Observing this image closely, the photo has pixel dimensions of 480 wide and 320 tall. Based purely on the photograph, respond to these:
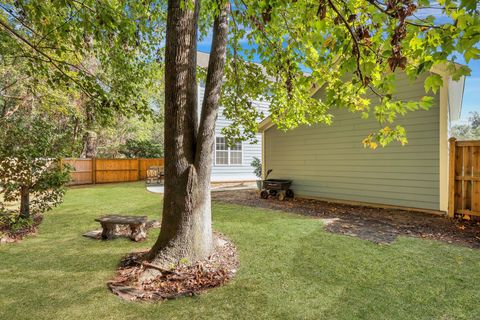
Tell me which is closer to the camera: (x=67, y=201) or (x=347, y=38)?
(x=347, y=38)

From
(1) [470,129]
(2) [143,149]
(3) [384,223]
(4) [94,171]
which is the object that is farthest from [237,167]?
(1) [470,129]

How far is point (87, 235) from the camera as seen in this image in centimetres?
510

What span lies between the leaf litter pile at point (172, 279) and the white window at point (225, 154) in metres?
10.8

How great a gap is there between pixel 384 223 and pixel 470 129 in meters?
47.2

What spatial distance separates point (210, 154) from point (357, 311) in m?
2.47

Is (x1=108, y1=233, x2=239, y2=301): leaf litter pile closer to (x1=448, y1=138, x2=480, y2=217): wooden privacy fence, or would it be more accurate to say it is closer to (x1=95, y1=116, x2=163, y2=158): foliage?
(x1=448, y1=138, x2=480, y2=217): wooden privacy fence

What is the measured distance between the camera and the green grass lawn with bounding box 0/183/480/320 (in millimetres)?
2562

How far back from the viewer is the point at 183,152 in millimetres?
3518

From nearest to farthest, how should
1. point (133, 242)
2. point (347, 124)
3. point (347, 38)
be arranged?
point (347, 38)
point (133, 242)
point (347, 124)

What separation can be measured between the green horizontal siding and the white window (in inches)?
176

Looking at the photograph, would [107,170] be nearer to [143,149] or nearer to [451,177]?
[143,149]

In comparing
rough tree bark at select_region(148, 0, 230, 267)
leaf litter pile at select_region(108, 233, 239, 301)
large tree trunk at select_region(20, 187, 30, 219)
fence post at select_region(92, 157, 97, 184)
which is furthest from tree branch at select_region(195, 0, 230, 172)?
fence post at select_region(92, 157, 97, 184)

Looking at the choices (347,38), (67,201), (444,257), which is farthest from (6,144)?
(444,257)

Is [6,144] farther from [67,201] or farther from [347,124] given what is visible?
[347,124]
